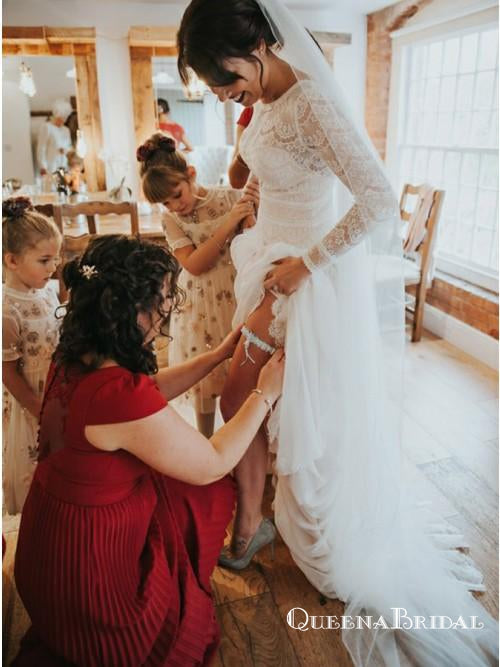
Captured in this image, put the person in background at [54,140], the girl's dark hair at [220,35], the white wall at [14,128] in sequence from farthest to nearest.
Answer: the person in background at [54,140], the white wall at [14,128], the girl's dark hair at [220,35]

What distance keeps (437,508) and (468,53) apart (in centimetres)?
291

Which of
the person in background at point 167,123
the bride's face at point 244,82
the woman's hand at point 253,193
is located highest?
the person in background at point 167,123

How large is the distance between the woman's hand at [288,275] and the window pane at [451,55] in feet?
9.59

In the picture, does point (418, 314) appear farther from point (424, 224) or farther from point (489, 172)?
point (489, 172)

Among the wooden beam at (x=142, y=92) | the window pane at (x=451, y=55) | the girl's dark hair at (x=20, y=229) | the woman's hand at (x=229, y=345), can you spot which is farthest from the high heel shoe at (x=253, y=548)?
the wooden beam at (x=142, y=92)

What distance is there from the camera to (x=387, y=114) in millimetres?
4234

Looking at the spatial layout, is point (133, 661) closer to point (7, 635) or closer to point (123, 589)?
point (123, 589)

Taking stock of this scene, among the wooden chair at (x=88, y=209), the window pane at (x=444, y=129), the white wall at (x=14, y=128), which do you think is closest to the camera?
the wooden chair at (x=88, y=209)

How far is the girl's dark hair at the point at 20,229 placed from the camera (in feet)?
5.03

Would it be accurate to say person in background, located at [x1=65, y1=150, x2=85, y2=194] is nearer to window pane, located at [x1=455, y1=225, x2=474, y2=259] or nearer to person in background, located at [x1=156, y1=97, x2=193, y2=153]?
person in background, located at [x1=156, y1=97, x2=193, y2=153]

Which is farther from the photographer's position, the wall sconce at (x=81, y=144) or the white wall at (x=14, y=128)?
the wall sconce at (x=81, y=144)

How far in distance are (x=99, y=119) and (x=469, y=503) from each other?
12.6 ft

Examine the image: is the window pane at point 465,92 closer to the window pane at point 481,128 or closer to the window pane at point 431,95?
the window pane at point 481,128

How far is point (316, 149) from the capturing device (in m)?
1.25
